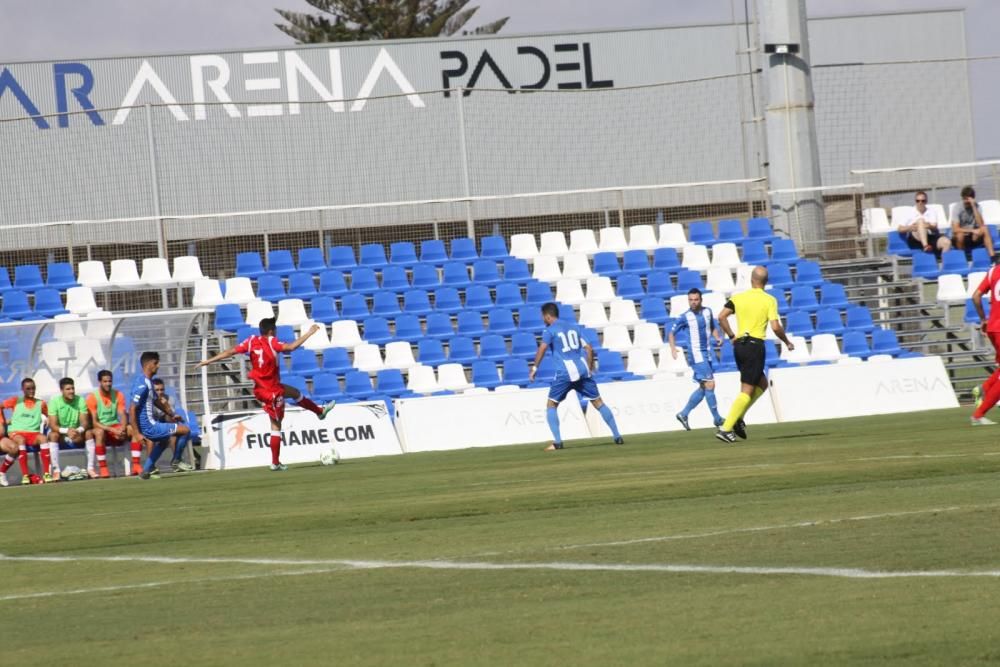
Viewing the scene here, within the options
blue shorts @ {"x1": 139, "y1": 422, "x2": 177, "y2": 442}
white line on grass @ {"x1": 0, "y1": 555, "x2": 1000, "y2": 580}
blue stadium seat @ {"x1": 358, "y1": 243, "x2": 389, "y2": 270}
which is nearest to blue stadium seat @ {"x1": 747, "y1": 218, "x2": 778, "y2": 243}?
blue stadium seat @ {"x1": 358, "y1": 243, "x2": 389, "y2": 270}

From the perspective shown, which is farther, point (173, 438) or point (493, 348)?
point (493, 348)

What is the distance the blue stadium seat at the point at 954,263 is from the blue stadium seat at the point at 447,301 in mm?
9545

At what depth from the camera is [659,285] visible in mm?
30922

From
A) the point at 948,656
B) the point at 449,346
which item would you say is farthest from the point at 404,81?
the point at 948,656

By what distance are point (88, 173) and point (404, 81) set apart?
35.3 feet

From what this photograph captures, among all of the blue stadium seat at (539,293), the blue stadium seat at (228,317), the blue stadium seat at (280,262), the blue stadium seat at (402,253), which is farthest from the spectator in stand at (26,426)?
the blue stadium seat at (539,293)

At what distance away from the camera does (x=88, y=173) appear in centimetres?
3581

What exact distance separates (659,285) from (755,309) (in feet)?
39.6

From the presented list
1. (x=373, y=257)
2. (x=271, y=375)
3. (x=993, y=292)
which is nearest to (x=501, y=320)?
(x=373, y=257)

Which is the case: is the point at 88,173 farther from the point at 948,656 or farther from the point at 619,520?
the point at 948,656

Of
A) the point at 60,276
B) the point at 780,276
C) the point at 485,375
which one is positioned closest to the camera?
the point at 485,375

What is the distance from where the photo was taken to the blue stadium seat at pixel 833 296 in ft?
101

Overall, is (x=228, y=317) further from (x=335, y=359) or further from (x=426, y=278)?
(x=426, y=278)

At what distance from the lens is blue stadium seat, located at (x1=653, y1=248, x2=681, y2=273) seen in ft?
103
